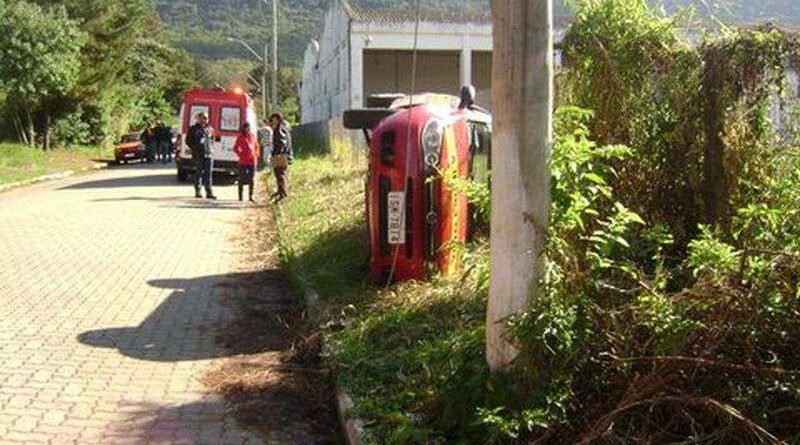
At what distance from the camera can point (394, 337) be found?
6309 mm

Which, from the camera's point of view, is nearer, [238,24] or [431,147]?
[431,147]

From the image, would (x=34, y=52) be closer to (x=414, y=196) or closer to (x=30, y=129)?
(x=30, y=129)

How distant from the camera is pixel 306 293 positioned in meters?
8.48

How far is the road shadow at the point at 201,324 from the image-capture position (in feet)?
23.2

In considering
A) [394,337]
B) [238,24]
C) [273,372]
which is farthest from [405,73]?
[394,337]

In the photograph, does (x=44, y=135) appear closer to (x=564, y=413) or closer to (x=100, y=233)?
(x=100, y=233)

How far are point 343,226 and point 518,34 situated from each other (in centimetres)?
777

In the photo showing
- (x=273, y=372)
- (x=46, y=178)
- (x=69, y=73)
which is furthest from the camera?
(x=69, y=73)

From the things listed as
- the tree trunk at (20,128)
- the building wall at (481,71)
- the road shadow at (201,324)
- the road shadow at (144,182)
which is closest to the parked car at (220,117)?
the road shadow at (144,182)

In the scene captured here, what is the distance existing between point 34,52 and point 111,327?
29.7 metres

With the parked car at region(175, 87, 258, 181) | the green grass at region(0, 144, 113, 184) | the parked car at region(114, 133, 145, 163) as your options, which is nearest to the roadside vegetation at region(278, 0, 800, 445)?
the parked car at region(175, 87, 258, 181)

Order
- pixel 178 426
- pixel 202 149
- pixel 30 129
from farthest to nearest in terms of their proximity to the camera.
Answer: pixel 30 129, pixel 202 149, pixel 178 426

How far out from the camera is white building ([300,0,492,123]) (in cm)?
3641

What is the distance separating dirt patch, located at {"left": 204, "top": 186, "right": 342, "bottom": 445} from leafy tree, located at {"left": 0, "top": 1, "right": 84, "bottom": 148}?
91.3 feet
